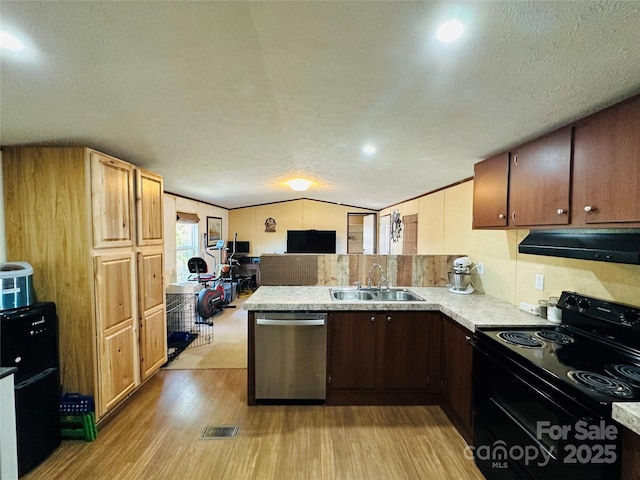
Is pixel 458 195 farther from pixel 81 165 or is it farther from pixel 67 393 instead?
pixel 67 393

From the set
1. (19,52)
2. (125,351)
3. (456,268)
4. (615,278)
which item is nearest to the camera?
(19,52)

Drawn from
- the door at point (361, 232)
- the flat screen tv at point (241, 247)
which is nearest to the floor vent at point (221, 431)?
the flat screen tv at point (241, 247)

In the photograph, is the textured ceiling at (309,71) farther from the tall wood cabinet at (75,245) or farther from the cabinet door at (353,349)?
the cabinet door at (353,349)

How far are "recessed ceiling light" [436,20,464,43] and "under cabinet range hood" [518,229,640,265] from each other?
4.11 feet

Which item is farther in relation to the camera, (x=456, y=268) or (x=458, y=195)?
(x=458, y=195)

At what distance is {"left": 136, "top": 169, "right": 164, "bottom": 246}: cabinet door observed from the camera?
2764 millimetres

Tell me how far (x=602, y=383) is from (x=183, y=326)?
15.9ft

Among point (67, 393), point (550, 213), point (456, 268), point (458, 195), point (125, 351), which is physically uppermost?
point (458, 195)

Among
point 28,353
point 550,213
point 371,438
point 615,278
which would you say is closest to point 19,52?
point 28,353

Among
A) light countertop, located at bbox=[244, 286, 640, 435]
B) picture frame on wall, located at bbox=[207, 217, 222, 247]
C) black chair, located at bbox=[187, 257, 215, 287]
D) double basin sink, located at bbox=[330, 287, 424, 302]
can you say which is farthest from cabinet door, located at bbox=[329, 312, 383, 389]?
picture frame on wall, located at bbox=[207, 217, 222, 247]

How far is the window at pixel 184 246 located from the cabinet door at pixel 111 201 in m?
3.27

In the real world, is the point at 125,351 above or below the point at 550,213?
below

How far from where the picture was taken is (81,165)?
2156 mm

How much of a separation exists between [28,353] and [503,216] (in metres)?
3.51
